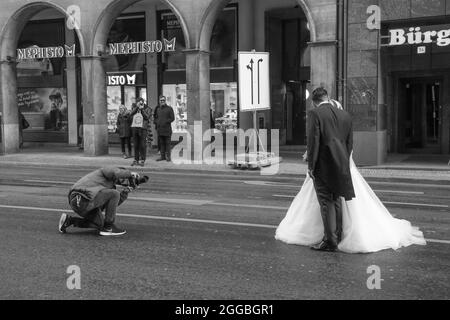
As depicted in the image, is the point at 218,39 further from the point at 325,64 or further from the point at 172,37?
the point at 325,64

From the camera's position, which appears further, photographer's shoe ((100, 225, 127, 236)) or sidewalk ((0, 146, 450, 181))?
sidewalk ((0, 146, 450, 181))

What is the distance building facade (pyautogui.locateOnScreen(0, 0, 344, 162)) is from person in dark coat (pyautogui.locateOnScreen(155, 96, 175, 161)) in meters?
0.93

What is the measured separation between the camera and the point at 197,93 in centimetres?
1900

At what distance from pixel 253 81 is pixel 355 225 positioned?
10027mm

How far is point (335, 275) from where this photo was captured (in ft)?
19.1

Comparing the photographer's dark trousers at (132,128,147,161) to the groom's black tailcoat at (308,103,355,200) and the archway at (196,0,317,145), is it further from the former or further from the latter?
the groom's black tailcoat at (308,103,355,200)

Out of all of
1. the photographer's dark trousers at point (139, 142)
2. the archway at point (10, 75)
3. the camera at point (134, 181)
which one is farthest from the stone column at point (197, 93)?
the camera at point (134, 181)

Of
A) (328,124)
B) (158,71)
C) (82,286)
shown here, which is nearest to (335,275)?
(328,124)

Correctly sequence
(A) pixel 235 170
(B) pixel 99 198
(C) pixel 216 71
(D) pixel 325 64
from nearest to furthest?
(B) pixel 99 198 → (A) pixel 235 170 → (D) pixel 325 64 → (C) pixel 216 71

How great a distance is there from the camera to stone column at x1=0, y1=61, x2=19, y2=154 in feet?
72.6

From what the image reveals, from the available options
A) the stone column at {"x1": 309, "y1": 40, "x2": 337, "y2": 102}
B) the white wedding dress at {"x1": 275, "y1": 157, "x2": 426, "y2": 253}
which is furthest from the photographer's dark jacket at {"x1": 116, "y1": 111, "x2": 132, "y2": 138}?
the white wedding dress at {"x1": 275, "y1": 157, "x2": 426, "y2": 253}

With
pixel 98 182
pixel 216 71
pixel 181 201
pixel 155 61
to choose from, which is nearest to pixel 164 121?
pixel 216 71
